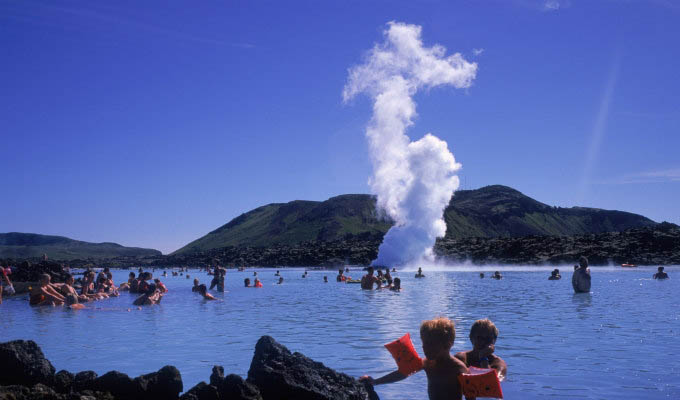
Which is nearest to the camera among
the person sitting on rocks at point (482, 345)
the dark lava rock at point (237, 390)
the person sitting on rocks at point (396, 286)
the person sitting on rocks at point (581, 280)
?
the person sitting on rocks at point (482, 345)

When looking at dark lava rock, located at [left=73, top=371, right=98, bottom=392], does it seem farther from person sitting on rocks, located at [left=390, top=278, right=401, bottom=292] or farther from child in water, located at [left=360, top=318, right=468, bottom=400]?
person sitting on rocks, located at [left=390, top=278, right=401, bottom=292]

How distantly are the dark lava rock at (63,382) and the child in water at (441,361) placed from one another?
17.7 ft

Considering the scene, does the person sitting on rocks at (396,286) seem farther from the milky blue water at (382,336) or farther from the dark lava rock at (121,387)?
the dark lava rock at (121,387)

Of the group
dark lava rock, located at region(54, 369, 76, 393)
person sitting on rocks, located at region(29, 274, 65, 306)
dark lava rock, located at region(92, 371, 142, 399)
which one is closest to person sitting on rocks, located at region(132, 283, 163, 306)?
person sitting on rocks, located at region(29, 274, 65, 306)

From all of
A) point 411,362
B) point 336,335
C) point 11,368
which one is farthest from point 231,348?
point 411,362

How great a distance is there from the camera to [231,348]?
12.1m

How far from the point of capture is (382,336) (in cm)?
1329

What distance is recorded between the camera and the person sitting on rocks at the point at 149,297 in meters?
23.2

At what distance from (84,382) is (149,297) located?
1699 centimetres

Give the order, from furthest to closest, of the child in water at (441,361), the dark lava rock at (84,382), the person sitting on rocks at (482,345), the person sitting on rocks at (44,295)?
the person sitting on rocks at (44,295), the dark lava rock at (84,382), the person sitting on rocks at (482,345), the child in water at (441,361)

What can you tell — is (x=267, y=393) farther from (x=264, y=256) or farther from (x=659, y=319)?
(x=264, y=256)

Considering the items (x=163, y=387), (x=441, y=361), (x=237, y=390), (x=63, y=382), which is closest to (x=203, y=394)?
(x=237, y=390)

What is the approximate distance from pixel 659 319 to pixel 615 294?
33.8ft

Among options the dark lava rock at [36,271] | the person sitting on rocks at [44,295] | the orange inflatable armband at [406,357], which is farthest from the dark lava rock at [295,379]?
the dark lava rock at [36,271]
